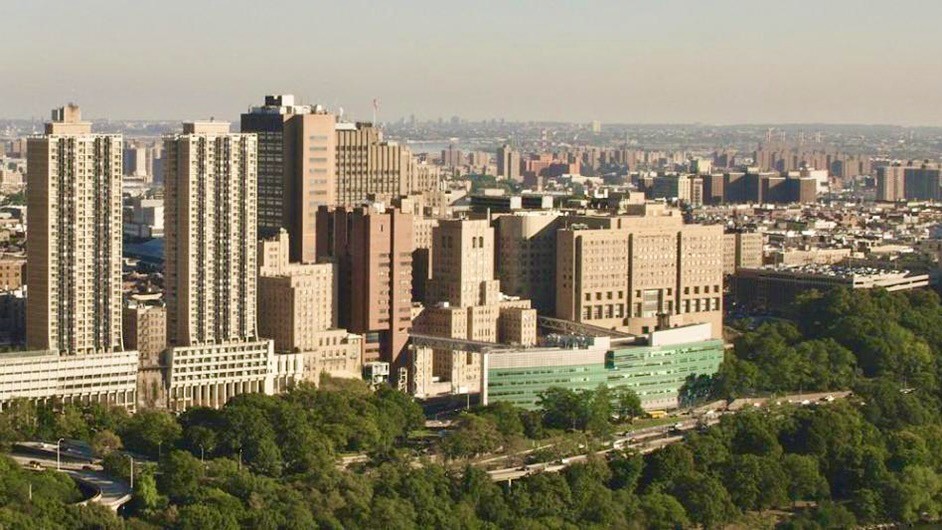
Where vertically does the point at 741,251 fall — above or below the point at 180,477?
above

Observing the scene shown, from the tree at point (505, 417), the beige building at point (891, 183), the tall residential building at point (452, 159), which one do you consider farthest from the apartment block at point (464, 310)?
the tall residential building at point (452, 159)

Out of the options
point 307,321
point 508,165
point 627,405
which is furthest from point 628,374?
point 508,165

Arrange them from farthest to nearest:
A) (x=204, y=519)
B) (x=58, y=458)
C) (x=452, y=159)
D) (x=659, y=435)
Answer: (x=452, y=159), (x=659, y=435), (x=58, y=458), (x=204, y=519)

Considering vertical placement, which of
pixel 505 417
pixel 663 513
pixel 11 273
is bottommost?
pixel 663 513

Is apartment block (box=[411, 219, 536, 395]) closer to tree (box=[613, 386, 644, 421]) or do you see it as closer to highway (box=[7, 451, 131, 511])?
tree (box=[613, 386, 644, 421])

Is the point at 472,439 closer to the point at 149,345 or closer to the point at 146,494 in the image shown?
the point at 146,494

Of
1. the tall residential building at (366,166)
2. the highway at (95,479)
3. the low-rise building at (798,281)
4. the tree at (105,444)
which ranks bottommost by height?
the highway at (95,479)

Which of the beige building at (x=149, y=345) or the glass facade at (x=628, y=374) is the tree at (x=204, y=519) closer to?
the beige building at (x=149, y=345)

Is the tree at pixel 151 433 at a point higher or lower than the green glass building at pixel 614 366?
lower
